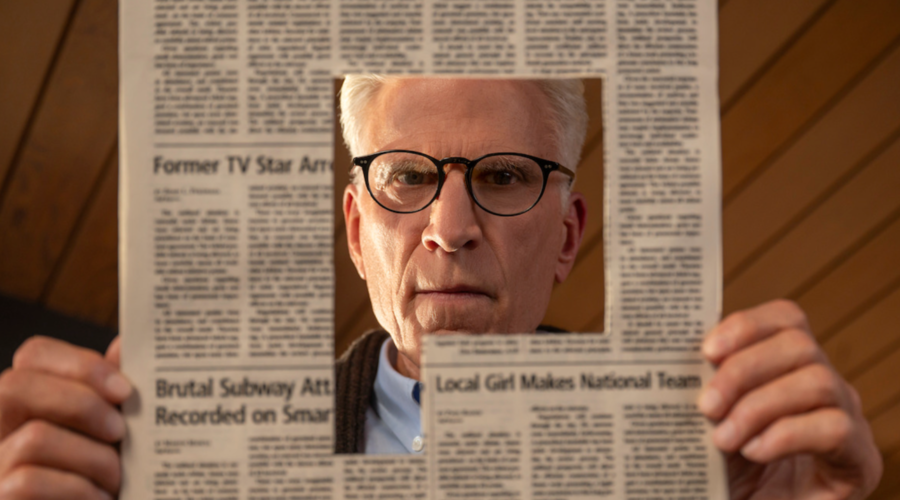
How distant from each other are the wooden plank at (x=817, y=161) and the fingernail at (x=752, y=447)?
60 cm

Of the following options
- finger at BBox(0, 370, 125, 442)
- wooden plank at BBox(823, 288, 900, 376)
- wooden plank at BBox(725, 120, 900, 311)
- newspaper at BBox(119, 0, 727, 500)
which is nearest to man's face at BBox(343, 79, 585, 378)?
newspaper at BBox(119, 0, 727, 500)

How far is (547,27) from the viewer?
1.28 feet

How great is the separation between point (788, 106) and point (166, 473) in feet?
2.86

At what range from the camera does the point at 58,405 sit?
1.18 ft

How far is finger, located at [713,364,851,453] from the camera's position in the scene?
1.19 ft

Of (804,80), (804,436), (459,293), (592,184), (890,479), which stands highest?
(804,80)

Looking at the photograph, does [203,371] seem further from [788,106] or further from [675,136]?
[788,106]

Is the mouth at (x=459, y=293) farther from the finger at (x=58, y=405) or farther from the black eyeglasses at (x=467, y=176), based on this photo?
the finger at (x=58, y=405)

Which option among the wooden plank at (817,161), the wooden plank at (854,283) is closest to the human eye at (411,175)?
the wooden plank at (817,161)

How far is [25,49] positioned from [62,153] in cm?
15

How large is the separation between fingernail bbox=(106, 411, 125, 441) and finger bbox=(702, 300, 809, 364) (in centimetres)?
37

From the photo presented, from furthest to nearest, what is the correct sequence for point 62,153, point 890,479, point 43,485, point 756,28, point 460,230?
point 890,479, point 62,153, point 756,28, point 460,230, point 43,485

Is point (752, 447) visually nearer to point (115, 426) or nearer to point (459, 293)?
point (459, 293)

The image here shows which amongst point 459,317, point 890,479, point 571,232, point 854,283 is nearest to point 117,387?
point 459,317
